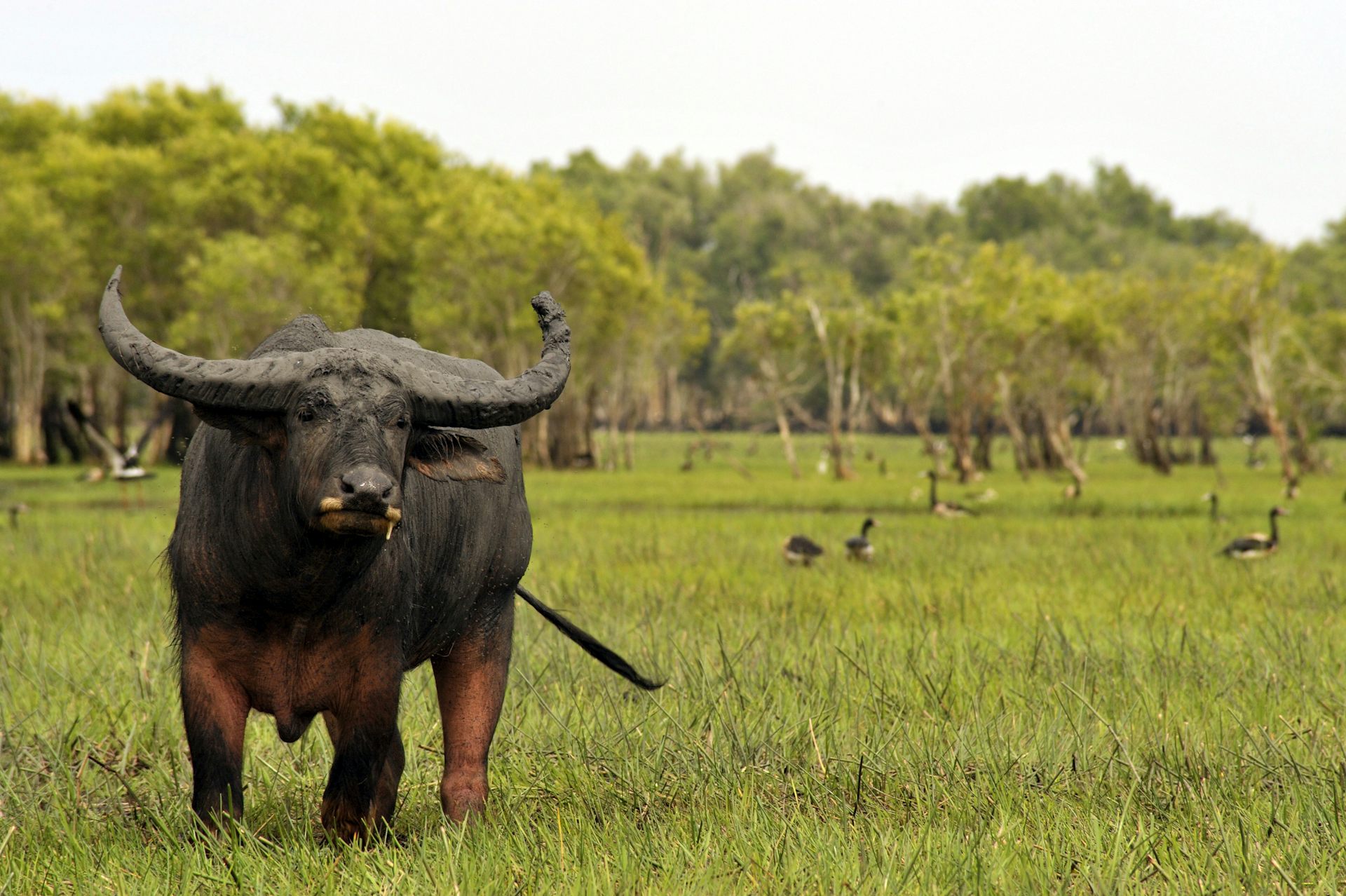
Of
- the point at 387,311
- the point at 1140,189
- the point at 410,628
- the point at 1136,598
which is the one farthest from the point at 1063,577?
the point at 1140,189

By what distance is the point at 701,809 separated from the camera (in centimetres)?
390

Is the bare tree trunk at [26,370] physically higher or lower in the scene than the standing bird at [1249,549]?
higher

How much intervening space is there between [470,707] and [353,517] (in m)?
1.30

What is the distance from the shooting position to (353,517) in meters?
2.96

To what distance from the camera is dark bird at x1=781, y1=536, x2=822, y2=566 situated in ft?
38.9

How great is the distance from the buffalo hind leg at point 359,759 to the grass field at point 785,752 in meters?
0.11

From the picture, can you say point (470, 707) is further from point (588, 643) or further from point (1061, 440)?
point (1061, 440)

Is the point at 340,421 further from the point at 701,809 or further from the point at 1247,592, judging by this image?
the point at 1247,592

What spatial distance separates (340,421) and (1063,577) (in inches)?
344

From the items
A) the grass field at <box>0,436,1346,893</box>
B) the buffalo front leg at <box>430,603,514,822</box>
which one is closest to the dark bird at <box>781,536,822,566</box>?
the grass field at <box>0,436,1346,893</box>

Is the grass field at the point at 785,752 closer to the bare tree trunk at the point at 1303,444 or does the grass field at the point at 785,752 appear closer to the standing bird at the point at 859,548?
the standing bird at the point at 859,548

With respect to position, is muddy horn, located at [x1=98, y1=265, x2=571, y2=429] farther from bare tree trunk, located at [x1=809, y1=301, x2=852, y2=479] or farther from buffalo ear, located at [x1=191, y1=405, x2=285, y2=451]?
bare tree trunk, located at [x1=809, y1=301, x2=852, y2=479]

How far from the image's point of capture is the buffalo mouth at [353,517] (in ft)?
9.66

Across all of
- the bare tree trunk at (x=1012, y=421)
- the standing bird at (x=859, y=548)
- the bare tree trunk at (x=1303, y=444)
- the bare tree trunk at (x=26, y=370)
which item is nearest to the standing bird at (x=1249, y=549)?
the standing bird at (x=859, y=548)
